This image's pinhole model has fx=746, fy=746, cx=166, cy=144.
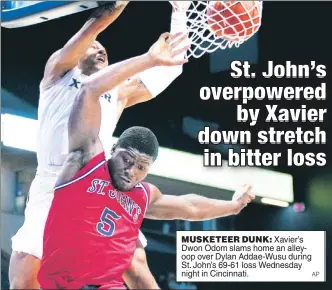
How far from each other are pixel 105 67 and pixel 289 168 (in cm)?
145

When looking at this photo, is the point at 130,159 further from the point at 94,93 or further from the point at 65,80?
the point at 65,80

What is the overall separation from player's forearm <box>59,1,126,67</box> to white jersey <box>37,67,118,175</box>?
10 cm

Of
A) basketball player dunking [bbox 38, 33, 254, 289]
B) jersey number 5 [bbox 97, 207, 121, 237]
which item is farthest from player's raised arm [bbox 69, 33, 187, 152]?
jersey number 5 [bbox 97, 207, 121, 237]

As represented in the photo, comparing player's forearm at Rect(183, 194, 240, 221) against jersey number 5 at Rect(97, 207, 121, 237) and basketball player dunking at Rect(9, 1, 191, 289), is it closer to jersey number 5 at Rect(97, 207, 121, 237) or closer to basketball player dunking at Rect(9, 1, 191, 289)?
basketball player dunking at Rect(9, 1, 191, 289)

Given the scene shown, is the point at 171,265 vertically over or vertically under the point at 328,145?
under

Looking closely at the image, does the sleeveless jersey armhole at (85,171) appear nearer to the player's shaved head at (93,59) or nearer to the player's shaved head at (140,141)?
the player's shaved head at (140,141)

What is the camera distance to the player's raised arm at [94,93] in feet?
15.7

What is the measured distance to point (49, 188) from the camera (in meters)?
5.00

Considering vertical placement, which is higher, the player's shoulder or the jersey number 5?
the player's shoulder

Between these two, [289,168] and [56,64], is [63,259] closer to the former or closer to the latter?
[56,64]

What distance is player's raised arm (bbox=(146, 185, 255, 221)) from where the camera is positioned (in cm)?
511

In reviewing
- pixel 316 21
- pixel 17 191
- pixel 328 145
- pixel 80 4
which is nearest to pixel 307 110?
pixel 328 145

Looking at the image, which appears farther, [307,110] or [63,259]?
[307,110]

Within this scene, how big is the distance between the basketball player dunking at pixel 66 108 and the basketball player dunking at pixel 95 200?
0.08 metres
